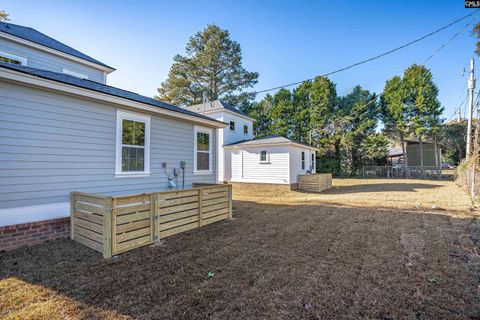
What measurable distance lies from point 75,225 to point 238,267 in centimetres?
361

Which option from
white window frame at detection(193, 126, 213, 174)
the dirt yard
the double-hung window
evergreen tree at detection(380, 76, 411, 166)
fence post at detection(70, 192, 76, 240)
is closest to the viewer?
the dirt yard

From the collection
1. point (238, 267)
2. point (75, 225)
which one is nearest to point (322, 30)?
point (238, 267)

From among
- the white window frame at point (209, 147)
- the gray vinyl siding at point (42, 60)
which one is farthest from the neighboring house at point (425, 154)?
the gray vinyl siding at point (42, 60)

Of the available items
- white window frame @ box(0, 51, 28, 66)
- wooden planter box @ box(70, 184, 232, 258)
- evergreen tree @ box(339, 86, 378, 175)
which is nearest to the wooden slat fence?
wooden planter box @ box(70, 184, 232, 258)

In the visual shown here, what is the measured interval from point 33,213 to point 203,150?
476cm

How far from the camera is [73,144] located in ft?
15.0

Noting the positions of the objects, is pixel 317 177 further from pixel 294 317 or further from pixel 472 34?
pixel 294 317

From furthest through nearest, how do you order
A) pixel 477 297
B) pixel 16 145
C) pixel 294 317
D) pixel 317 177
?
pixel 317 177, pixel 16 145, pixel 477 297, pixel 294 317

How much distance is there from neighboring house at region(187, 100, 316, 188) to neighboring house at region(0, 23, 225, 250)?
6.58 meters

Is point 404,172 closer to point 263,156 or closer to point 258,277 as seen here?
point 263,156

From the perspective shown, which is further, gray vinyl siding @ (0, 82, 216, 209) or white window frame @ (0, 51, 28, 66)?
white window frame @ (0, 51, 28, 66)

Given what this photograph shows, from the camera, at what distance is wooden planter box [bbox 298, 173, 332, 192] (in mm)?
13234

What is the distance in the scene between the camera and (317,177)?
519 inches

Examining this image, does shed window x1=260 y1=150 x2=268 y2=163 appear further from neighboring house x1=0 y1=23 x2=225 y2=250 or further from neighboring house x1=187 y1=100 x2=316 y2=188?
neighboring house x1=0 y1=23 x2=225 y2=250
